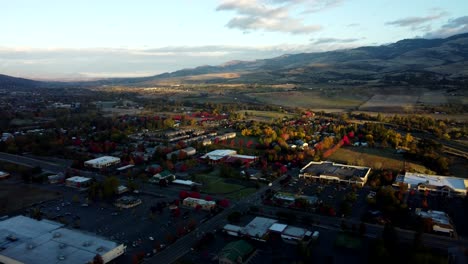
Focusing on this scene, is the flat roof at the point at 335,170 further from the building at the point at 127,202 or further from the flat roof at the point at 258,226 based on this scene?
the building at the point at 127,202

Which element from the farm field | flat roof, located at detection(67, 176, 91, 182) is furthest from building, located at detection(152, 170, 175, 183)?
the farm field

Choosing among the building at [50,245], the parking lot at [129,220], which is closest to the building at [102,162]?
the parking lot at [129,220]

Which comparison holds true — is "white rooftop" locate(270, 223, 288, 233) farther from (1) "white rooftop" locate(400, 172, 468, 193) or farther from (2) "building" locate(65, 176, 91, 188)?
(2) "building" locate(65, 176, 91, 188)

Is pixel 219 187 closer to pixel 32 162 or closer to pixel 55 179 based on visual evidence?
pixel 55 179

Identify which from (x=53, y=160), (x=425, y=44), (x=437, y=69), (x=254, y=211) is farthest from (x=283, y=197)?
(x=425, y=44)

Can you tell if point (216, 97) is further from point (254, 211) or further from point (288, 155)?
point (254, 211)

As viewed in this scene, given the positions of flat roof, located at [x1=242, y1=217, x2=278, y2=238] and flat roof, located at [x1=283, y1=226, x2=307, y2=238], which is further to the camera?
flat roof, located at [x1=242, y1=217, x2=278, y2=238]
